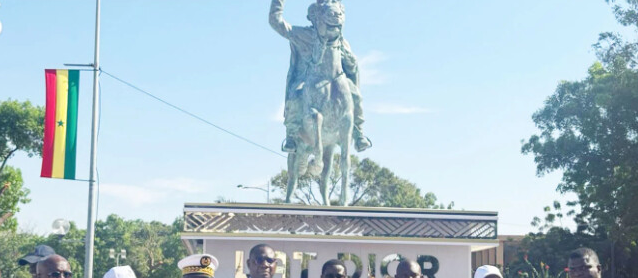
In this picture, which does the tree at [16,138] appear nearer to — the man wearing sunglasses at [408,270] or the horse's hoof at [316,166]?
the horse's hoof at [316,166]

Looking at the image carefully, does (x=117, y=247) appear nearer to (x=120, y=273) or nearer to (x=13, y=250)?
(x=13, y=250)

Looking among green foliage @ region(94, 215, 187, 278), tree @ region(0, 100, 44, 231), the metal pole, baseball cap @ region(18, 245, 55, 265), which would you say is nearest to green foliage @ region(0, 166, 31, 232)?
tree @ region(0, 100, 44, 231)

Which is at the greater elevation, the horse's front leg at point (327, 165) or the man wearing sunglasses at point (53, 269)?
the horse's front leg at point (327, 165)

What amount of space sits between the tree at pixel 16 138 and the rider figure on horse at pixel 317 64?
949 inches

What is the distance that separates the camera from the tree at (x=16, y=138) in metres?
39.0

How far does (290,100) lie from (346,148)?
4.82 ft

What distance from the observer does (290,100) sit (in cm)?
1795

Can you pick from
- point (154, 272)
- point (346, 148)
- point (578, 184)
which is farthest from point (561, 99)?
point (154, 272)

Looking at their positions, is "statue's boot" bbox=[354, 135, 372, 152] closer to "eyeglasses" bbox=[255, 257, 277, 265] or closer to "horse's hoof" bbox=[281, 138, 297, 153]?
"horse's hoof" bbox=[281, 138, 297, 153]

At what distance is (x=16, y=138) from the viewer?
129ft

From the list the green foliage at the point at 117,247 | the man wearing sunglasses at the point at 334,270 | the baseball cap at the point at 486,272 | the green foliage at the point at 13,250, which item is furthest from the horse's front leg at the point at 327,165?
the green foliage at the point at 13,250

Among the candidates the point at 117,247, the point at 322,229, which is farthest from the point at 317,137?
the point at 117,247

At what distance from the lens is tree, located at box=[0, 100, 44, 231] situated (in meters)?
39.0

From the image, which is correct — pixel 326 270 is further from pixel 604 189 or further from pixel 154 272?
pixel 154 272
